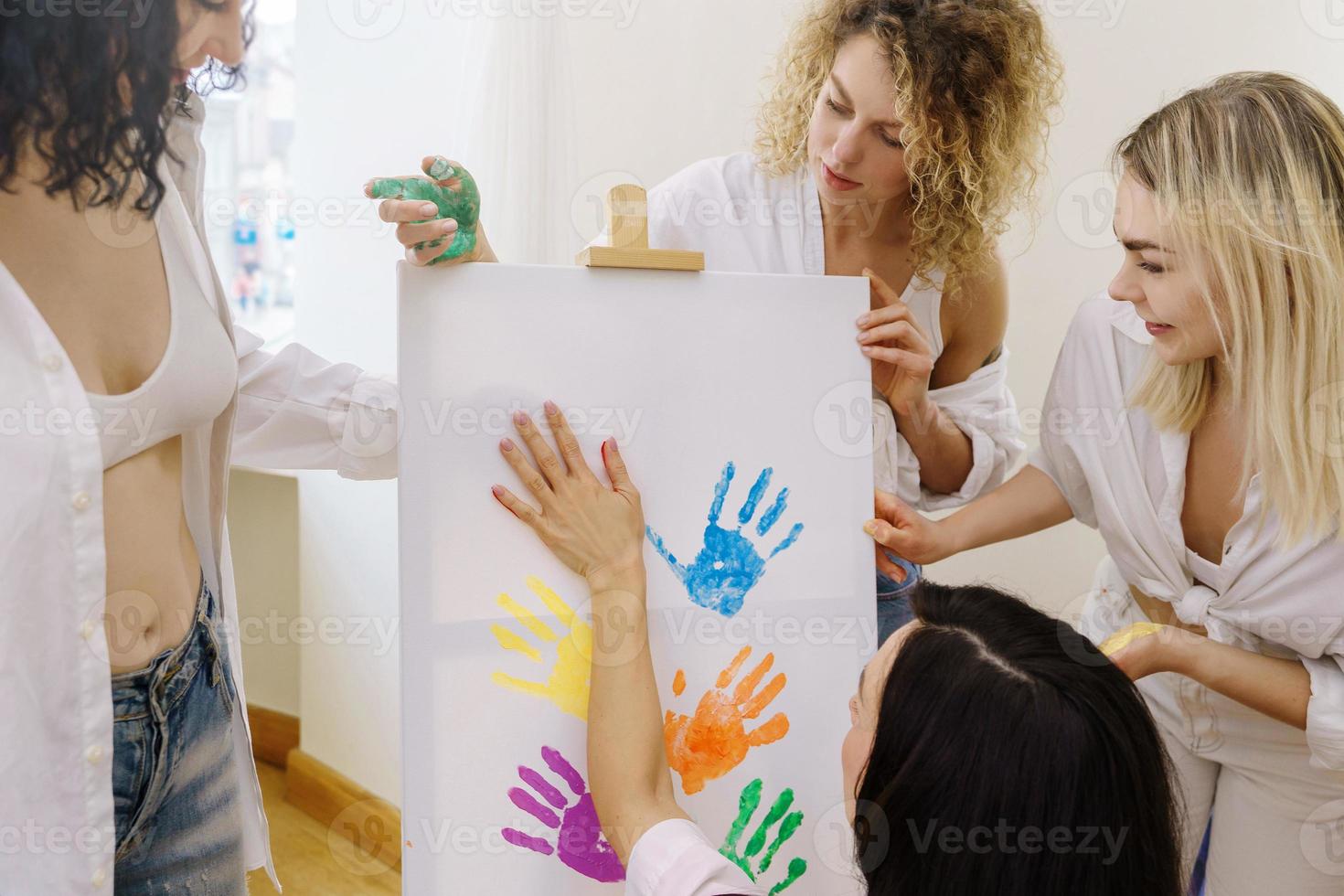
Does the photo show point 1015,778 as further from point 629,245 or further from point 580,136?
point 580,136

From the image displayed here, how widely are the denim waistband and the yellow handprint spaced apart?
27 cm

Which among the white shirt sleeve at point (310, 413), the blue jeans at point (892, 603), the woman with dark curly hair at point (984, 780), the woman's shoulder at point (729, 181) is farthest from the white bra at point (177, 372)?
the blue jeans at point (892, 603)

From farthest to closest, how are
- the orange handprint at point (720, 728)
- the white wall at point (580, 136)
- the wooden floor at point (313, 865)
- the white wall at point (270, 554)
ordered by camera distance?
the white wall at point (270, 554) < the wooden floor at point (313, 865) < the white wall at point (580, 136) < the orange handprint at point (720, 728)

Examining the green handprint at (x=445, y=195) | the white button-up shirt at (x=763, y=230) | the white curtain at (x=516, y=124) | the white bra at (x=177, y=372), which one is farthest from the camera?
the white curtain at (x=516, y=124)

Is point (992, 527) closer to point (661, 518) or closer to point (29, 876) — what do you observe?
point (661, 518)

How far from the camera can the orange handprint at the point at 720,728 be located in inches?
44.7

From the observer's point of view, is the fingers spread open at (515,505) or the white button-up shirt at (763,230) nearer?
the fingers spread open at (515,505)

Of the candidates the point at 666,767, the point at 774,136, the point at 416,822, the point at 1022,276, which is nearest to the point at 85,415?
the point at 416,822

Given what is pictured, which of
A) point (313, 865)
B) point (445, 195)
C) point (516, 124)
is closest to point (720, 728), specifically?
point (445, 195)

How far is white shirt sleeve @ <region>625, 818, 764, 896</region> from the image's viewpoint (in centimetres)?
91

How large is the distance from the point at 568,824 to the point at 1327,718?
2.99 ft

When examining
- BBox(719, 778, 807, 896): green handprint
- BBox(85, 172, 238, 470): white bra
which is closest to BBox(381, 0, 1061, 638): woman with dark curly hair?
BBox(719, 778, 807, 896): green handprint

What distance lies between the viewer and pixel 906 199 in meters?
1.46

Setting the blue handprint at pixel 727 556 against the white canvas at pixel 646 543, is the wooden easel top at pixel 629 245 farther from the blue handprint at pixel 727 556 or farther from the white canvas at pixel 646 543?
the blue handprint at pixel 727 556
